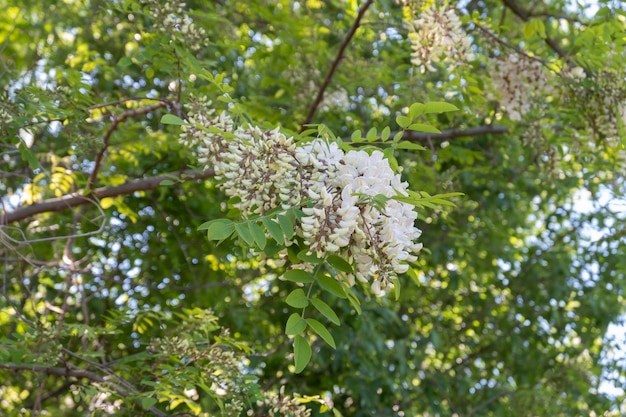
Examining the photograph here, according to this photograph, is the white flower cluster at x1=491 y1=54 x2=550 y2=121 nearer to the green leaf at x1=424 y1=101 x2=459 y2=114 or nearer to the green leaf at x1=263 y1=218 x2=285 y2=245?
the green leaf at x1=424 y1=101 x2=459 y2=114

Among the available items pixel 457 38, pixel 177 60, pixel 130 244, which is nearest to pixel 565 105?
pixel 457 38

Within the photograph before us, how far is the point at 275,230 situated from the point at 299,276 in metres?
0.13

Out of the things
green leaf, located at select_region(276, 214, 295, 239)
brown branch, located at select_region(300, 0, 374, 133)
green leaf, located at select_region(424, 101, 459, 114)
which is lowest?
green leaf, located at select_region(276, 214, 295, 239)

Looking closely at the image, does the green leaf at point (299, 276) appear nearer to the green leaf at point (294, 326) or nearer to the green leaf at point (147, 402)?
the green leaf at point (294, 326)

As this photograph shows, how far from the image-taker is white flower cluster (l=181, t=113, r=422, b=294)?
5.10ft

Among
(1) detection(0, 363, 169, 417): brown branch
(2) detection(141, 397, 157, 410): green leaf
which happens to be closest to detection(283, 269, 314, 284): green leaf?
(2) detection(141, 397, 157, 410): green leaf

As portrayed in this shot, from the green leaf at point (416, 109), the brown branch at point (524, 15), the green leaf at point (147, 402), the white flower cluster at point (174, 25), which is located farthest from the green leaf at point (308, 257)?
the brown branch at point (524, 15)

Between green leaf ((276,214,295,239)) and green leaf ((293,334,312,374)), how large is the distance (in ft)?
0.68

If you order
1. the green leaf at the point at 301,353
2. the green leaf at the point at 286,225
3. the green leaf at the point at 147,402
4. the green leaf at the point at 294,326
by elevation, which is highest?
the green leaf at the point at 286,225

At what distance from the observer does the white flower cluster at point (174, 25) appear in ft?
8.41

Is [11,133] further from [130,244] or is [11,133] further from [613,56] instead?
[613,56]

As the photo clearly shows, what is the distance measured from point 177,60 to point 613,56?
1567 mm

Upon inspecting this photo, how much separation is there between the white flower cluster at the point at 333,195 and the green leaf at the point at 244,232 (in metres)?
0.10

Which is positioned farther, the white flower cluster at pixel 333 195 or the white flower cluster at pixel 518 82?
the white flower cluster at pixel 518 82
